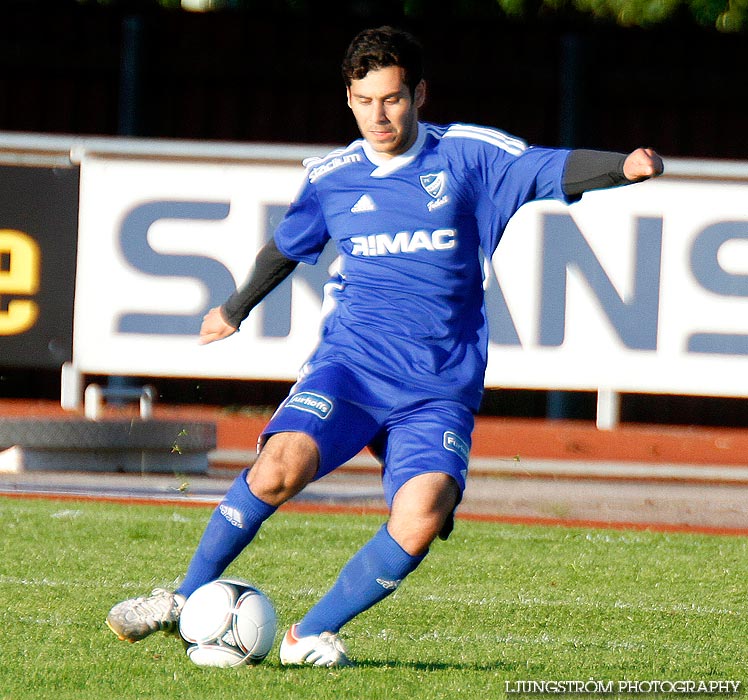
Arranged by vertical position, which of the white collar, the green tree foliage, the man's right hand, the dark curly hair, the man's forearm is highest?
the green tree foliage

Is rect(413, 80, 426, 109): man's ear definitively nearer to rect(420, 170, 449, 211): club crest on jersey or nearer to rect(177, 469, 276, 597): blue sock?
rect(420, 170, 449, 211): club crest on jersey

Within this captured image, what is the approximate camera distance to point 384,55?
4.53 meters

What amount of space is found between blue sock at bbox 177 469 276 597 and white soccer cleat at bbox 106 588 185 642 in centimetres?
8

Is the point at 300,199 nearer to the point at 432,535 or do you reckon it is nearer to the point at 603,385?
the point at 432,535

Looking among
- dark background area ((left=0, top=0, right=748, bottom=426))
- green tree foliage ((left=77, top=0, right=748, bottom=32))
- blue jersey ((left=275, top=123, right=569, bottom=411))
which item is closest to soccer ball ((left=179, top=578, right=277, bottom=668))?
blue jersey ((left=275, top=123, right=569, bottom=411))

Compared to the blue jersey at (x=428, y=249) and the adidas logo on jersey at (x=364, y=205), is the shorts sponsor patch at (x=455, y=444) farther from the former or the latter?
the adidas logo on jersey at (x=364, y=205)

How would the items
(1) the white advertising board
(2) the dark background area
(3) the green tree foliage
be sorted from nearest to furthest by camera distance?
1. (1) the white advertising board
2. (2) the dark background area
3. (3) the green tree foliage

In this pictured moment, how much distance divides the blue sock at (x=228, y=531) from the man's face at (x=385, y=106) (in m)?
1.15

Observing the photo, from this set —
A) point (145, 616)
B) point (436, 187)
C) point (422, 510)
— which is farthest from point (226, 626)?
point (436, 187)

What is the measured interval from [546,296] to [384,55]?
277 inches

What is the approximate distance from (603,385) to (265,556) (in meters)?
5.02

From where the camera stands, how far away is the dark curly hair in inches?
179

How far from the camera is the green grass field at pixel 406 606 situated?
4395 mm

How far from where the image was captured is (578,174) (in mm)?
4480
